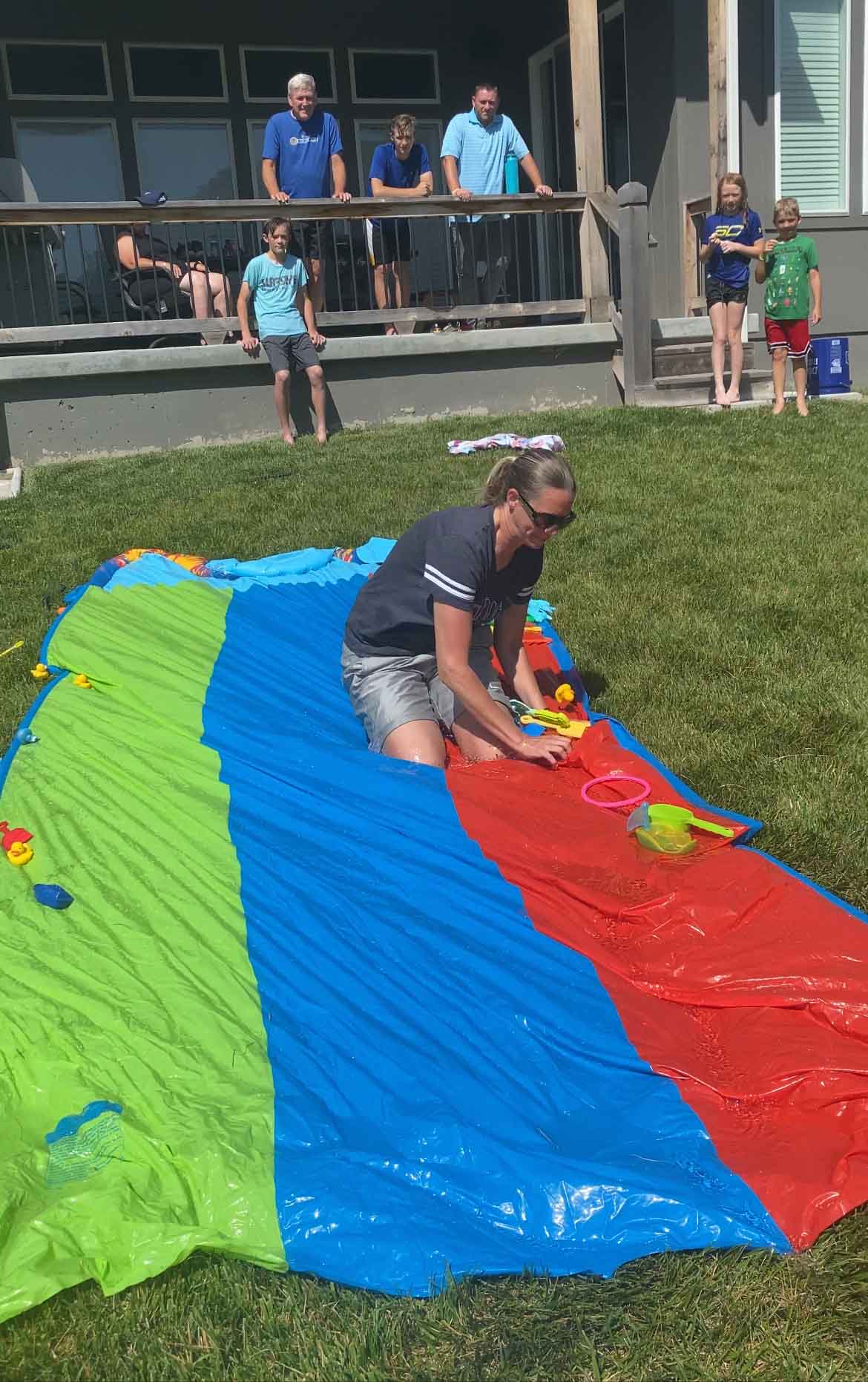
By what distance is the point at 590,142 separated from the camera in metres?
10.6

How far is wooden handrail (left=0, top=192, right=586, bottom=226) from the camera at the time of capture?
941 cm

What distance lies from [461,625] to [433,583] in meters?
0.16

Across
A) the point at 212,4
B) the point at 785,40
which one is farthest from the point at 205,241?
the point at 785,40

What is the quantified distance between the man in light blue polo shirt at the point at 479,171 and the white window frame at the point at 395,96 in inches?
133

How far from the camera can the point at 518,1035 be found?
2.52 metres

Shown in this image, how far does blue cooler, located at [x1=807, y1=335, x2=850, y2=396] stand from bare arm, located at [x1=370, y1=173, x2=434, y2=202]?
13.2ft

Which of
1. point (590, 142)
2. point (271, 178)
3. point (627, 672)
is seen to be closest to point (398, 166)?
point (271, 178)

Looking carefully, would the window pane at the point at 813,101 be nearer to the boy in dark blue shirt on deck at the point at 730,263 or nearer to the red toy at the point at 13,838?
the boy in dark blue shirt on deck at the point at 730,263

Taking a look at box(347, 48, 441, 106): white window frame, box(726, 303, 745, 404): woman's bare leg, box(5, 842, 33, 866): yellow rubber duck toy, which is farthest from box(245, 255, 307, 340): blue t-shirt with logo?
box(5, 842, 33, 866): yellow rubber duck toy

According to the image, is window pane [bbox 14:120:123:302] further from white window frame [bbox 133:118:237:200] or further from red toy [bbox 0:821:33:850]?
red toy [bbox 0:821:33:850]

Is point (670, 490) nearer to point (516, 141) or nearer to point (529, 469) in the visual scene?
point (529, 469)

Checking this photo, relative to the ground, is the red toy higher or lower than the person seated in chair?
lower

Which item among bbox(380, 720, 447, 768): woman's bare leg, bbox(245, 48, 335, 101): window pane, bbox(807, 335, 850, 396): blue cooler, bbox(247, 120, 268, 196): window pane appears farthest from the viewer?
bbox(247, 120, 268, 196): window pane

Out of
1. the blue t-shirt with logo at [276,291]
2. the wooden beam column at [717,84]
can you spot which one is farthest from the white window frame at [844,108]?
the blue t-shirt with logo at [276,291]
